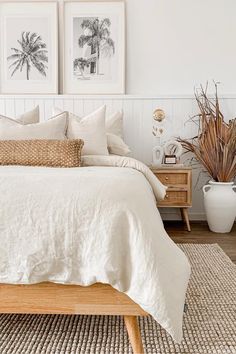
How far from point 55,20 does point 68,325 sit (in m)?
3.02

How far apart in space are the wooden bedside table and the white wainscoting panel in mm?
460

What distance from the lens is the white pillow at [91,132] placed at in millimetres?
2998

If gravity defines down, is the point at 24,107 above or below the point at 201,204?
above

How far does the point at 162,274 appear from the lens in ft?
4.58

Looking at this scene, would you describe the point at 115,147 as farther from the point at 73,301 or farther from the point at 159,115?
the point at 73,301

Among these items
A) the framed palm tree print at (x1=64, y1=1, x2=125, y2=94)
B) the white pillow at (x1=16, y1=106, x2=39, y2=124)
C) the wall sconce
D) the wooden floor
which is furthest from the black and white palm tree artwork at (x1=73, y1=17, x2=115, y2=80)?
the wooden floor

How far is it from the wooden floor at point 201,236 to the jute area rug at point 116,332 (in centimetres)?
89

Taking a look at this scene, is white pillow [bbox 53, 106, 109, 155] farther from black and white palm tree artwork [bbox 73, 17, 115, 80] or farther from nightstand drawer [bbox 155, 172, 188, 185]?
black and white palm tree artwork [bbox 73, 17, 115, 80]

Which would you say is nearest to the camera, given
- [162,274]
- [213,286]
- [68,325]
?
[162,274]

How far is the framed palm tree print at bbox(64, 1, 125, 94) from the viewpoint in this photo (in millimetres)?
3799

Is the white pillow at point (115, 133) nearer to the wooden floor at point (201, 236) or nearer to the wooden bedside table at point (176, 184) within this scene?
the wooden bedside table at point (176, 184)

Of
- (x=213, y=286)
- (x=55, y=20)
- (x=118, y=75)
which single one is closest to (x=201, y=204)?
(x=118, y=75)

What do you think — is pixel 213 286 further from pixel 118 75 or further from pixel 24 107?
pixel 24 107

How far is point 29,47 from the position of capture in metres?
3.86
